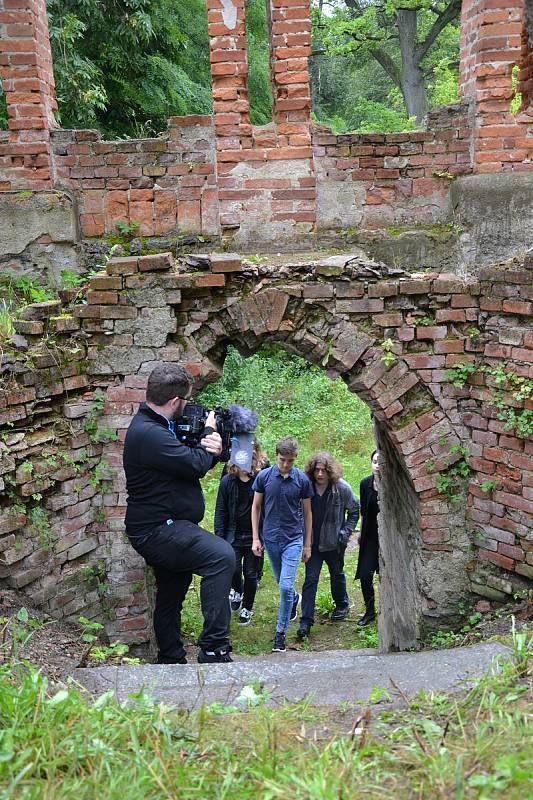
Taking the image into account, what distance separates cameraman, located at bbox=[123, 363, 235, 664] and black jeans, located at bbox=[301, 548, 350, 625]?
6.71 feet

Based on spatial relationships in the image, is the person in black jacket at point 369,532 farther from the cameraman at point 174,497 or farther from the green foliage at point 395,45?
the green foliage at point 395,45

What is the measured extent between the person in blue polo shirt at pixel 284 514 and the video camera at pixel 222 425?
4.54 ft

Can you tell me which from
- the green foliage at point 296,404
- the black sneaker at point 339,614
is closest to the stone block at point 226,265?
the black sneaker at point 339,614

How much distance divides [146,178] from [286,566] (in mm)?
3524

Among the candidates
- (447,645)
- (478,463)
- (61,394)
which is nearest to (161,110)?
(61,394)

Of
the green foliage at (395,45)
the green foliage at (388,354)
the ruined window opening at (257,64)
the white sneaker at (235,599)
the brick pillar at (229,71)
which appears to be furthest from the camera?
the green foliage at (395,45)

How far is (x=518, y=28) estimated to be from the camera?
512 centimetres

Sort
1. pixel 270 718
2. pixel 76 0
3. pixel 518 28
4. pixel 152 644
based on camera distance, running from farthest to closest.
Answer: pixel 76 0 → pixel 518 28 → pixel 152 644 → pixel 270 718

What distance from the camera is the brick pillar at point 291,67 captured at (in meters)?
5.10

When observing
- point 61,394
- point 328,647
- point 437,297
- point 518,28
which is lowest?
point 328,647

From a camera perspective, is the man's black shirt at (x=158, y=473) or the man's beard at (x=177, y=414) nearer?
the man's black shirt at (x=158, y=473)

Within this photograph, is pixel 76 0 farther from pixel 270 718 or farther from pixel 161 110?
pixel 270 718

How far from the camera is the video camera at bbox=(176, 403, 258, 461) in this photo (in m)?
3.87

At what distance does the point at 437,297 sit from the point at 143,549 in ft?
8.34
